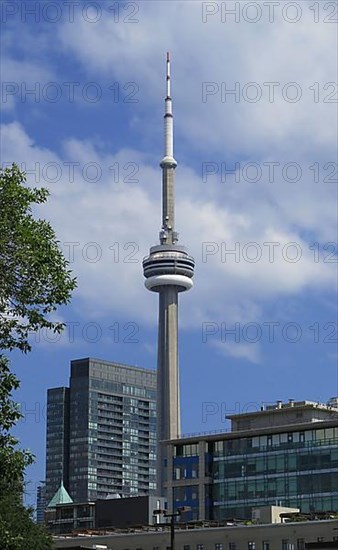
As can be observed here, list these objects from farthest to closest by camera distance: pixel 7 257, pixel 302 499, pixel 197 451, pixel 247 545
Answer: pixel 197 451, pixel 302 499, pixel 247 545, pixel 7 257

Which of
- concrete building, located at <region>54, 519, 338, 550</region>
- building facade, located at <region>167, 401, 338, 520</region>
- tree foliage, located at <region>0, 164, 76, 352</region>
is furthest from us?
building facade, located at <region>167, 401, 338, 520</region>

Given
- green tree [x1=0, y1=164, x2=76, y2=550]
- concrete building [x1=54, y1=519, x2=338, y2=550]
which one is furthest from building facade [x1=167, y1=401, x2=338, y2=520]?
green tree [x1=0, y1=164, x2=76, y2=550]

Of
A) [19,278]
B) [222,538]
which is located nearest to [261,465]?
[222,538]

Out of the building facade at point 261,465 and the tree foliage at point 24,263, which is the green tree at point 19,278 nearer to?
the tree foliage at point 24,263

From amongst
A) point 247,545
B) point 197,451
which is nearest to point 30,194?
point 247,545

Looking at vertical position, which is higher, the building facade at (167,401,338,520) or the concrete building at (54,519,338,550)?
the building facade at (167,401,338,520)

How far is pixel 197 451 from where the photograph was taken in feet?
591

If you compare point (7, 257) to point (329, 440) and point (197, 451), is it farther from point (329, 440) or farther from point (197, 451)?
point (197, 451)

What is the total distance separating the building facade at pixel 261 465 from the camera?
532ft

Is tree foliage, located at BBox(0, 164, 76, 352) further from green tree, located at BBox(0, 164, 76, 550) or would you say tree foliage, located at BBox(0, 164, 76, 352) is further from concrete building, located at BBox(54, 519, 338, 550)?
concrete building, located at BBox(54, 519, 338, 550)

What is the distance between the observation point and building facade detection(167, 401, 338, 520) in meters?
162

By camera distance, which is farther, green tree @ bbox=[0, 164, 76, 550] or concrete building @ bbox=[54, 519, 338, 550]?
concrete building @ bbox=[54, 519, 338, 550]

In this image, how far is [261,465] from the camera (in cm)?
16938

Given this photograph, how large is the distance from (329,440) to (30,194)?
447ft
